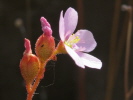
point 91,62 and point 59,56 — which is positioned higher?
point 91,62

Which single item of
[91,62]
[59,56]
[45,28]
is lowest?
[59,56]

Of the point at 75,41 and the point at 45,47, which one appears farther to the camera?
the point at 75,41

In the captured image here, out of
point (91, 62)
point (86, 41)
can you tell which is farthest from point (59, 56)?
point (91, 62)

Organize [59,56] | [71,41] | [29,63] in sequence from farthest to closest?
[59,56] < [71,41] < [29,63]

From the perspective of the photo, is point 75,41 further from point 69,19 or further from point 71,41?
point 69,19

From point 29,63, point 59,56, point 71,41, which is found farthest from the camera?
point 59,56

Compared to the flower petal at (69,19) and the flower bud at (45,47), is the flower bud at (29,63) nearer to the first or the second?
the flower bud at (45,47)

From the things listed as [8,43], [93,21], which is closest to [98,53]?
[93,21]
